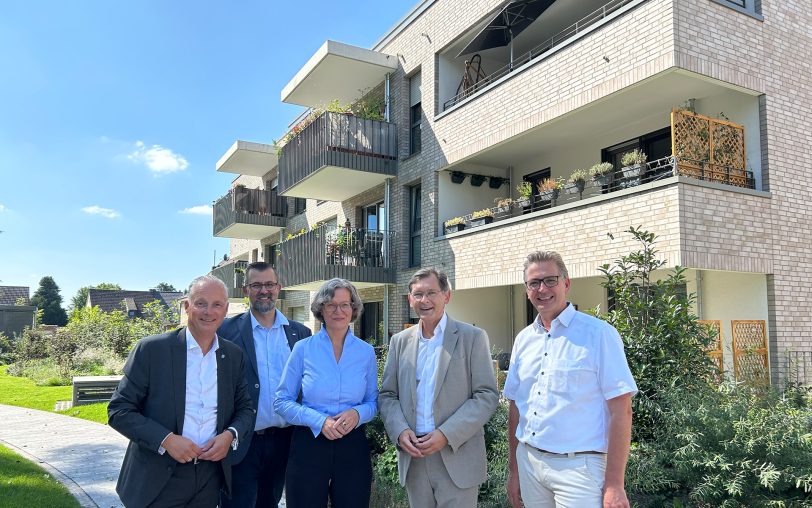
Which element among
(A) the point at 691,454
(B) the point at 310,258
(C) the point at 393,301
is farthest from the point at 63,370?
(A) the point at 691,454

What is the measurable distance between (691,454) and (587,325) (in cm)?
168

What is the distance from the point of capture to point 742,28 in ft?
29.9

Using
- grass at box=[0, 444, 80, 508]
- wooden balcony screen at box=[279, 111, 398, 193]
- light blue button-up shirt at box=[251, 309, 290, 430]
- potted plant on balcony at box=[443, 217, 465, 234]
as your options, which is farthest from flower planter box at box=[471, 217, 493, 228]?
grass at box=[0, 444, 80, 508]

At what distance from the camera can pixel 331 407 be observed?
3645 mm

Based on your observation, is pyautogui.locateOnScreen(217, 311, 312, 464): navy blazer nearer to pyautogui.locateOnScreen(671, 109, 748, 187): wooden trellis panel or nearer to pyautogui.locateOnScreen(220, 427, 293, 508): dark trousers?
pyautogui.locateOnScreen(220, 427, 293, 508): dark trousers

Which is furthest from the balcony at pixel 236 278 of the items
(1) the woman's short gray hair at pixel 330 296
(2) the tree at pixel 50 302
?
(2) the tree at pixel 50 302

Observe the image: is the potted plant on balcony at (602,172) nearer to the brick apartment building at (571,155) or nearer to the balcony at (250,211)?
the brick apartment building at (571,155)

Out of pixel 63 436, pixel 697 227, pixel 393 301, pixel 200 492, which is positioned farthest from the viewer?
pixel 393 301

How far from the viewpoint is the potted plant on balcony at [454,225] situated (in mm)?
13034

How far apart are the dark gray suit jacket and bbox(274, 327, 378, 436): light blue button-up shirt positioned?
13.1 inches

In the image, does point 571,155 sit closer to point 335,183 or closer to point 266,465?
point 335,183

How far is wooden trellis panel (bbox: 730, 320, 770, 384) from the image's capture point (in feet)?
26.8

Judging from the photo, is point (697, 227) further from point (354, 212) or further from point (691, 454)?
point (354, 212)

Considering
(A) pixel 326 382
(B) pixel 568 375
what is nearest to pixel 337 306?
(A) pixel 326 382
